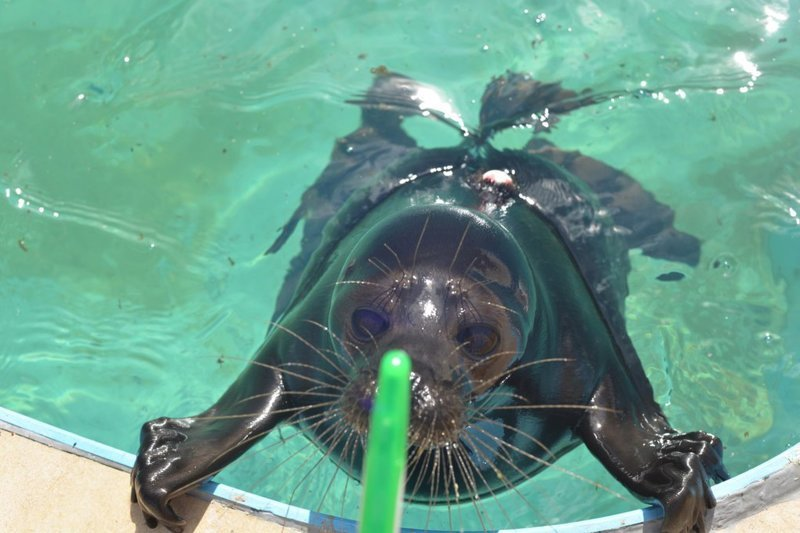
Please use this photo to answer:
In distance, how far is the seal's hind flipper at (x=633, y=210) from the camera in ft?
17.6

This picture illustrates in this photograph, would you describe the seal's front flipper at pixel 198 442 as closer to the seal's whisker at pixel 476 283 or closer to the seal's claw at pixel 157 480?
the seal's claw at pixel 157 480

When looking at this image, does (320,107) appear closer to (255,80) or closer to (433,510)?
(255,80)

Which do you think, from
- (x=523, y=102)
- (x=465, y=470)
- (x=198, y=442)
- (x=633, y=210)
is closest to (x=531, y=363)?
(x=465, y=470)

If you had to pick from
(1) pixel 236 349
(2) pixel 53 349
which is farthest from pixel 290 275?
(2) pixel 53 349

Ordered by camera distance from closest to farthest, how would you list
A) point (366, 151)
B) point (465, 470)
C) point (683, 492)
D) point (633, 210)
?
point (683, 492) < point (465, 470) < point (633, 210) < point (366, 151)

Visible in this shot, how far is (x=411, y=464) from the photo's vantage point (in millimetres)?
→ 3352

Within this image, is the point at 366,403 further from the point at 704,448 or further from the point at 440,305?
the point at 704,448

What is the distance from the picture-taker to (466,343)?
343cm

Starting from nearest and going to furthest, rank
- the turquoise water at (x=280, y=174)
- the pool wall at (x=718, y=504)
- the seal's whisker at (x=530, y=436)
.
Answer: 1. the pool wall at (x=718, y=504)
2. the seal's whisker at (x=530, y=436)
3. the turquoise water at (x=280, y=174)

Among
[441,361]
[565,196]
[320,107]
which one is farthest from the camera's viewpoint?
[320,107]

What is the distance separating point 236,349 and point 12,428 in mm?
1623

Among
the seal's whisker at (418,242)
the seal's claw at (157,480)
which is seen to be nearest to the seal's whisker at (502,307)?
the seal's whisker at (418,242)

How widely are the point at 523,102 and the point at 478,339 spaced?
2.71 meters

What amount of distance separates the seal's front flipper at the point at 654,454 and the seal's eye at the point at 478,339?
664mm
